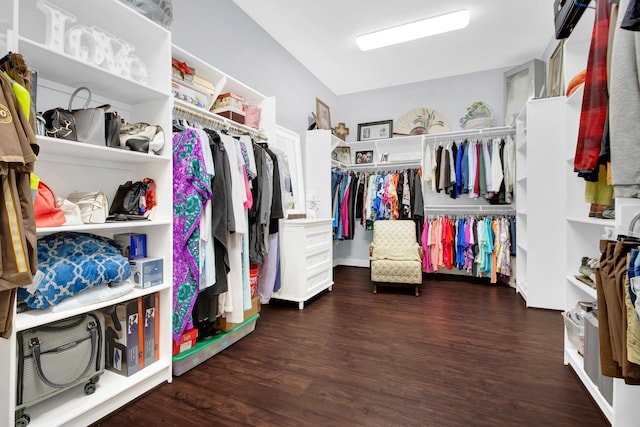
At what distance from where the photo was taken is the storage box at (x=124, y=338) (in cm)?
161

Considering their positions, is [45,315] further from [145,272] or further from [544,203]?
[544,203]

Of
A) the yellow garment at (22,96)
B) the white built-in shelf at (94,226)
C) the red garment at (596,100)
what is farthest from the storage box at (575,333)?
the yellow garment at (22,96)

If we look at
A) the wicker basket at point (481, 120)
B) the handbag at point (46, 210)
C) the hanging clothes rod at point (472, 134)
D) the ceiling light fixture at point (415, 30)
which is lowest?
the handbag at point (46, 210)

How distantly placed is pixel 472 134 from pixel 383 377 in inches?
137

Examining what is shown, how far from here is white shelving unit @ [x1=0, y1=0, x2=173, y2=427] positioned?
4.17 ft

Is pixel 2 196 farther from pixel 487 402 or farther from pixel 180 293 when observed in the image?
pixel 487 402

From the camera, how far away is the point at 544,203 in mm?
2896

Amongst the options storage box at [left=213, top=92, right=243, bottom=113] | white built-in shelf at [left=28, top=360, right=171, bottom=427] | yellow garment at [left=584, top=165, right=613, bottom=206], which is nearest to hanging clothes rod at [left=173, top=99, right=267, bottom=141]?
storage box at [left=213, top=92, right=243, bottom=113]

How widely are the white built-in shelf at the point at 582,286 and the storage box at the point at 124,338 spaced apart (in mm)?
2328

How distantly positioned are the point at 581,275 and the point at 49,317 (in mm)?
2680

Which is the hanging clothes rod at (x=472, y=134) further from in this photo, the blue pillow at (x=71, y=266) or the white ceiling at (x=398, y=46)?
the blue pillow at (x=71, y=266)

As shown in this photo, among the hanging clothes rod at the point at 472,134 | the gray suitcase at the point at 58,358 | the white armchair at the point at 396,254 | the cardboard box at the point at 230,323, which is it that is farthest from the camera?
the hanging clothes rod at the point at 472,134

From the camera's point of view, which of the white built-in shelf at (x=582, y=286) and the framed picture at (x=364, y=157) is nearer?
the white built-in shelf at (x=582, y=286)

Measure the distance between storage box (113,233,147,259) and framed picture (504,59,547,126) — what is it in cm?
401
